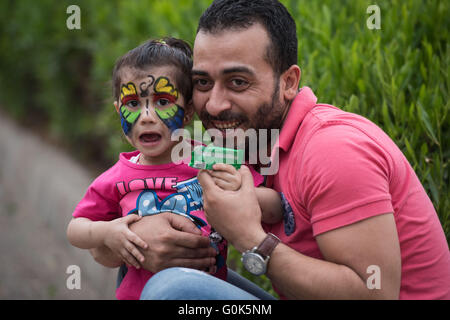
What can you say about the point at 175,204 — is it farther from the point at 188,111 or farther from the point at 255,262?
the point at 255,262

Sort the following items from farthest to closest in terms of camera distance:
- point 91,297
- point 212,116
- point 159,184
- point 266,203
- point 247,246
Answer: point 91,297, point 159,184, point 212,116, point 266,203, point 247,246

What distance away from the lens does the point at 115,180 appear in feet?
8.18

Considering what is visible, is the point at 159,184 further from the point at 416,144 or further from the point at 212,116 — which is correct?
the point at 416,144

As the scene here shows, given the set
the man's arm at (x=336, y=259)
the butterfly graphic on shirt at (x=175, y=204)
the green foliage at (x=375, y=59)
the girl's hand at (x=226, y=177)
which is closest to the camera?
the man's arm at (x=336, y=259)

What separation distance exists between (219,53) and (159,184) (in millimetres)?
676

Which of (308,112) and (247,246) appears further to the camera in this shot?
(308,112)

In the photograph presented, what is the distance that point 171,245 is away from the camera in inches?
90.9

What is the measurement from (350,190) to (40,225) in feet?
16.9

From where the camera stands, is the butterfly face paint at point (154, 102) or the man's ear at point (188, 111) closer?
the butterfly face paint at point (154, 102)

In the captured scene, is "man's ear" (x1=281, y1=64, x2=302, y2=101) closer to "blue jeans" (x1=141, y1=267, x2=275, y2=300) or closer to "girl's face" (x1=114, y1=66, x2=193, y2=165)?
"girl's face" (x1=114, y1=66, x2=193, y2=165)

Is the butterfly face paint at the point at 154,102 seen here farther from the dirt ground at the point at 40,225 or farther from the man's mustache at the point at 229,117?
the dirt ground at the point at 40,225

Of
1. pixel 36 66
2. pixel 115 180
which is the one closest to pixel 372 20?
pixel 115 180

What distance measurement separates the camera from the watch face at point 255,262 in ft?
6.31

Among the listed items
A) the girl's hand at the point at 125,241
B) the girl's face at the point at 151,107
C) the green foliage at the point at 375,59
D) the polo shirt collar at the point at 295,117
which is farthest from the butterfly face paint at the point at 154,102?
the green foliage at the point at 375,59
